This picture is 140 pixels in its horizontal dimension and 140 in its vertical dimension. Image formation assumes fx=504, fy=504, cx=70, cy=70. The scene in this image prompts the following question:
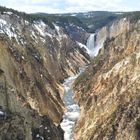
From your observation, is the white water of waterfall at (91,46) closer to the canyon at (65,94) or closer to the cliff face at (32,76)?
the cliff face at (32,76)

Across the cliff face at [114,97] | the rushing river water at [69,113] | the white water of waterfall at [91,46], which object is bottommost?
the white water of waterfall at [91,46]

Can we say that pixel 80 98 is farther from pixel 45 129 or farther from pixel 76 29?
pixel 76 29

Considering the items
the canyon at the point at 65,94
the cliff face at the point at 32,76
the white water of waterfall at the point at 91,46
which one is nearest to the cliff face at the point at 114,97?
the canyon at the point at 65,94

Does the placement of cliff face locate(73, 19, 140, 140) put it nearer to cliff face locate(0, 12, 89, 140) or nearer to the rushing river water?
the rushing river water

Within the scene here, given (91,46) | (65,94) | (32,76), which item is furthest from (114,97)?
(91,46)

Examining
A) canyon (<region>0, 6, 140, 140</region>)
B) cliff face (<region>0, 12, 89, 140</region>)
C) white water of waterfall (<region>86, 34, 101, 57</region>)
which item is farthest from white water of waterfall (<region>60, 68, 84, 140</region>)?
white water of waterfall (<region>86, 34, 101, 57</region>)

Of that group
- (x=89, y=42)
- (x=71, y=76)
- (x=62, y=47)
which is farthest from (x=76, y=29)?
(x=71, y=76)
